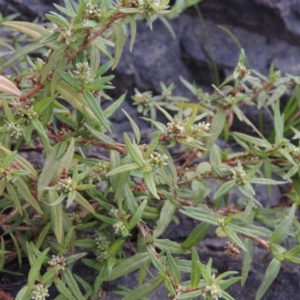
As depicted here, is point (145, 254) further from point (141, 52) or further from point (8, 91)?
point (141, 52)

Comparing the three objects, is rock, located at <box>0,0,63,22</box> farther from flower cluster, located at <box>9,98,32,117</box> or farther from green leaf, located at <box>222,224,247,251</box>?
green leaf, located at <box>222,224,247,251</box>

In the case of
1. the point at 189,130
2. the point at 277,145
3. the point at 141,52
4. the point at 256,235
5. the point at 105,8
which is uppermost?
the point at 105,8

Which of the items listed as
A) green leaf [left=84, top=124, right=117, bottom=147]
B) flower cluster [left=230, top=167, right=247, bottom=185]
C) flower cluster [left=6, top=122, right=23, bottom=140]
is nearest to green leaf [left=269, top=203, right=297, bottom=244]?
flower cluster [left=230, top=167, right=247, bottom=185]

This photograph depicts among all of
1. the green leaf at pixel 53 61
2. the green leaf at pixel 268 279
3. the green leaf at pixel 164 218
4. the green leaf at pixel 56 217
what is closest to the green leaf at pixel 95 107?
the green leaf at pixel 53 61

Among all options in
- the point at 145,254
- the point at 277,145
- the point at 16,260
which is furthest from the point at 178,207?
the point at 16,260

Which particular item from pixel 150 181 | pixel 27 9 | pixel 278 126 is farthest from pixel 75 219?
pixel 27 9

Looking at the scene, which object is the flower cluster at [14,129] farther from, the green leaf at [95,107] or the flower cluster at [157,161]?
the flower cluster at [157,161]

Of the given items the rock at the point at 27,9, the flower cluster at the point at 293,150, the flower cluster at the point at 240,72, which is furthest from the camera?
the rock at the point at 27,9
